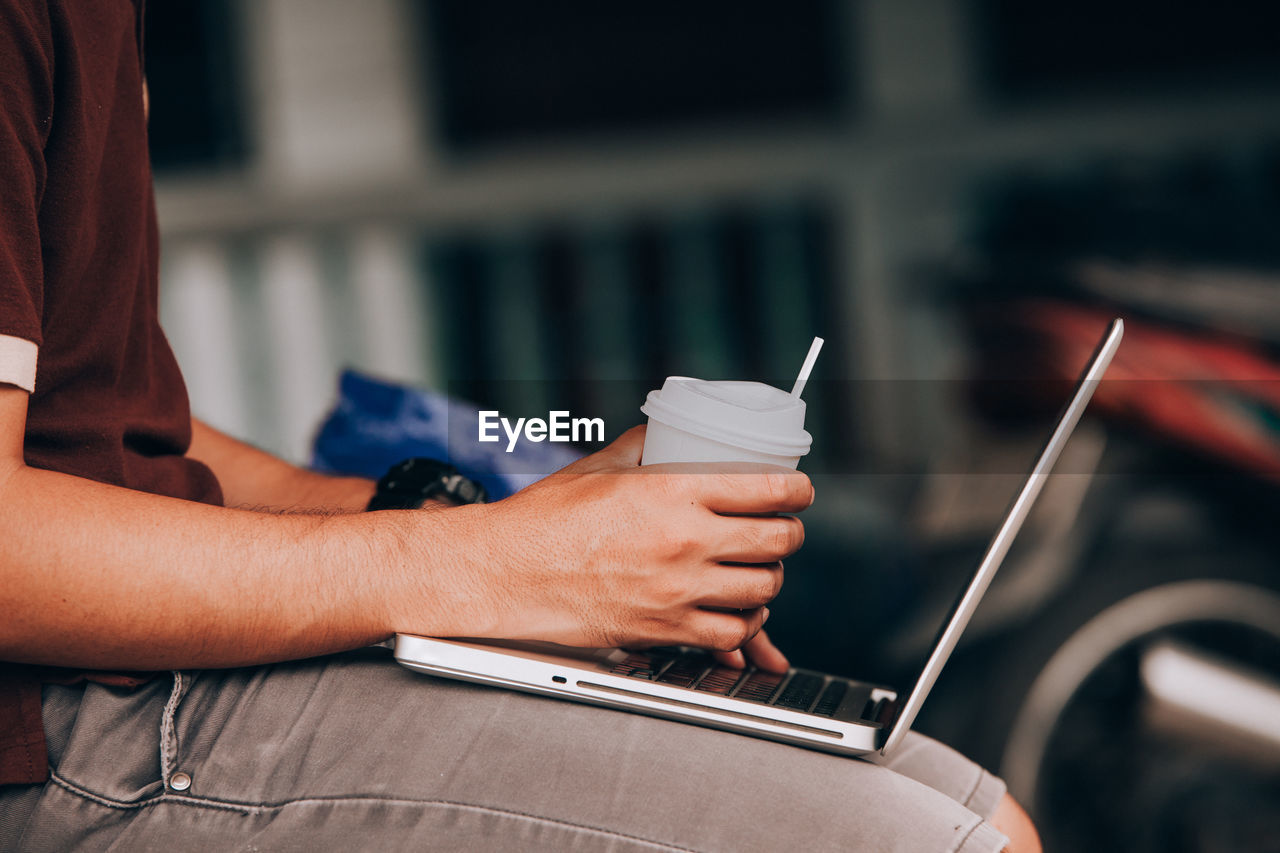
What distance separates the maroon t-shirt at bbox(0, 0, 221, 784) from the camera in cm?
71

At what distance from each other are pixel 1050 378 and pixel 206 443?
147 cm

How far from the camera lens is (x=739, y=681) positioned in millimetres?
875

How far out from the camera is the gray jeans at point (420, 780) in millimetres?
712

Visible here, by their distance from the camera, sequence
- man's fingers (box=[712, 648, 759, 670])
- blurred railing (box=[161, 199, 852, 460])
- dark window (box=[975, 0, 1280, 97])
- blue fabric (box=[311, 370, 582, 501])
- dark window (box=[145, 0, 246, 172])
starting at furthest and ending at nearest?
dark window (box=[145, 0, 246, 172]) → blurred railing (box=[161, 199, 852, 460]) → dark window (box=[975, 0, 1280, 97]) → blue fabric (box=[311, 370, 582, 501]) → man's fingers (box=[712, 648, 759, 670])

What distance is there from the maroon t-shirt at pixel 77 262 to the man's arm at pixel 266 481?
0.18 metres

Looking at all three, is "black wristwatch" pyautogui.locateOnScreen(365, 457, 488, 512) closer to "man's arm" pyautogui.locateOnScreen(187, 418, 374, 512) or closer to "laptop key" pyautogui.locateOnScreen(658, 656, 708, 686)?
"man's arm" pyautogui.locateOnScreen(187, 418, 374, 512)

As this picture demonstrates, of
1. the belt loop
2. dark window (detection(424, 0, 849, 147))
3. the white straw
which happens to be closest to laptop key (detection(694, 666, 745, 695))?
the white straw

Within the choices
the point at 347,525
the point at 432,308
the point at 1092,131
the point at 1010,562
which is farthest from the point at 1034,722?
the point at 432,308

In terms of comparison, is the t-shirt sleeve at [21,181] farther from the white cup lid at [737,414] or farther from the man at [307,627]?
the white cup lid at [737,414]

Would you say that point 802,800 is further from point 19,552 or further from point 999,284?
point 999,284

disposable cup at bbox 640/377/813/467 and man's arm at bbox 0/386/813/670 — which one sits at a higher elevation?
disposable cup at bbox 640/377/813/467

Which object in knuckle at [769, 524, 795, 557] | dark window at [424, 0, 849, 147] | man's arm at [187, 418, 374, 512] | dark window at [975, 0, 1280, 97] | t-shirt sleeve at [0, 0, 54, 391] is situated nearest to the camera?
t-shirt sleeve at [0, 0, 54, 391]

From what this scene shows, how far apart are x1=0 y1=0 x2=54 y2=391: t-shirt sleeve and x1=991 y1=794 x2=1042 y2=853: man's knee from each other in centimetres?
83

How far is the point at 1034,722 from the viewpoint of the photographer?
1687 millimetres
